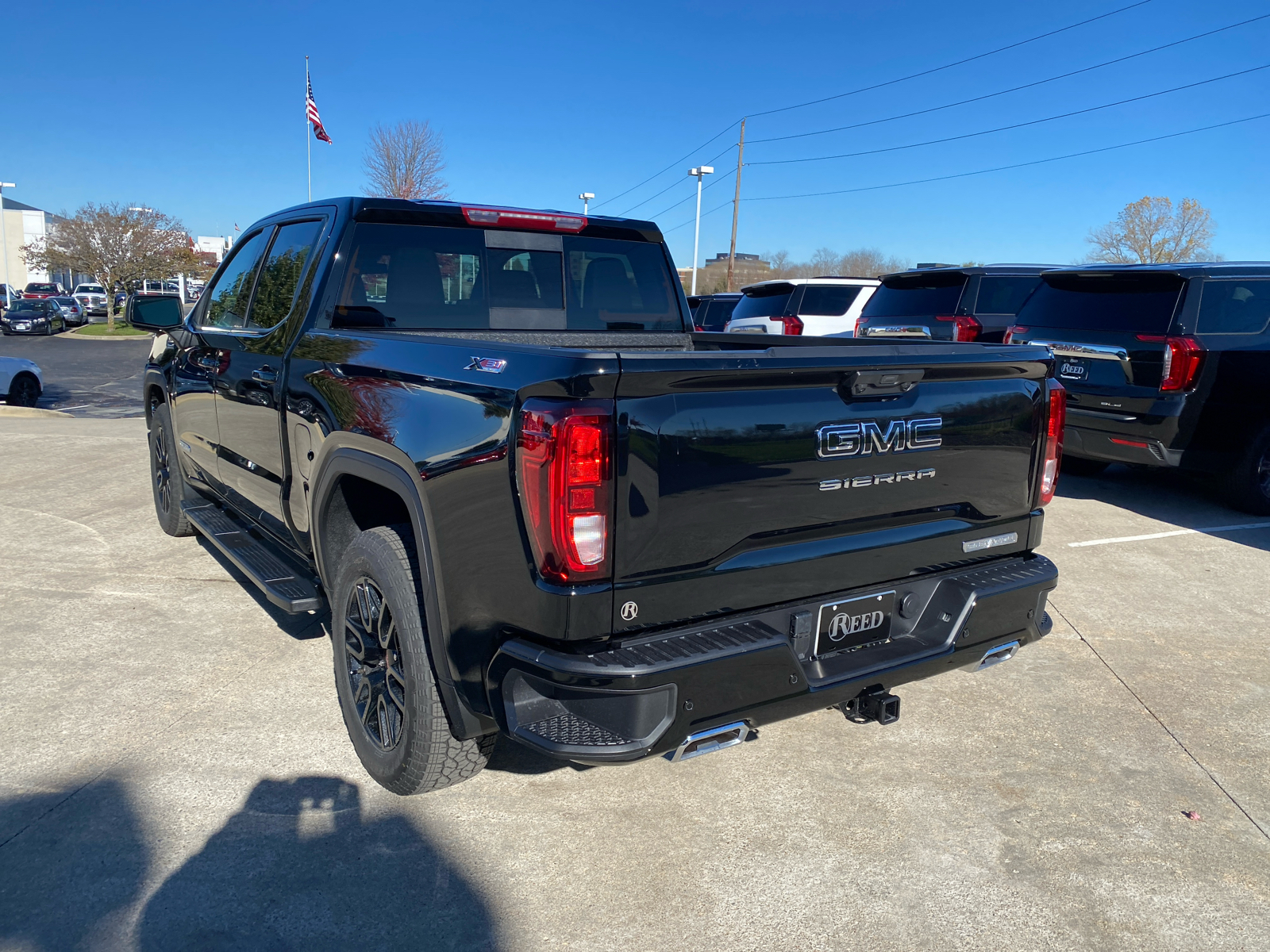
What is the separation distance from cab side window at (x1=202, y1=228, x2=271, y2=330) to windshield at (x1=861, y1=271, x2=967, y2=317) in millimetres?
7651

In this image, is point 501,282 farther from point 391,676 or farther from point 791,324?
point 791,324

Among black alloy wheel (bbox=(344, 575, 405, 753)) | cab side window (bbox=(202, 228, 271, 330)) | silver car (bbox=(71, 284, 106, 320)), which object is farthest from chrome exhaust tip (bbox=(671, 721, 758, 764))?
silver car (bbox=(71, 284, 106, 320))

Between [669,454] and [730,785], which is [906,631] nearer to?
[730,785]

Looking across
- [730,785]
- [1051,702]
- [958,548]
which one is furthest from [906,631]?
[1051,702]

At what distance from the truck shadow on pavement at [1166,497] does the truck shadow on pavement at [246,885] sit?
18.6 feet

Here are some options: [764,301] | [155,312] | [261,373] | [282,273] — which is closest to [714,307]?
[764,301]

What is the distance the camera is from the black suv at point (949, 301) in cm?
1001

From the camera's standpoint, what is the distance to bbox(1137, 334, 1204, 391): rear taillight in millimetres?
6574

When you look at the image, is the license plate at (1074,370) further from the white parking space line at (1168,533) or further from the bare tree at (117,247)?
the bare tree at (117,247)

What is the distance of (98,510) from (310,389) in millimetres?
4313

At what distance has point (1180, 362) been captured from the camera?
21.6 feet

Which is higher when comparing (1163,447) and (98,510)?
(1163,447)

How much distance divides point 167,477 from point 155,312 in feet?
4.19

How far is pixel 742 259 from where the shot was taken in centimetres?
9275
